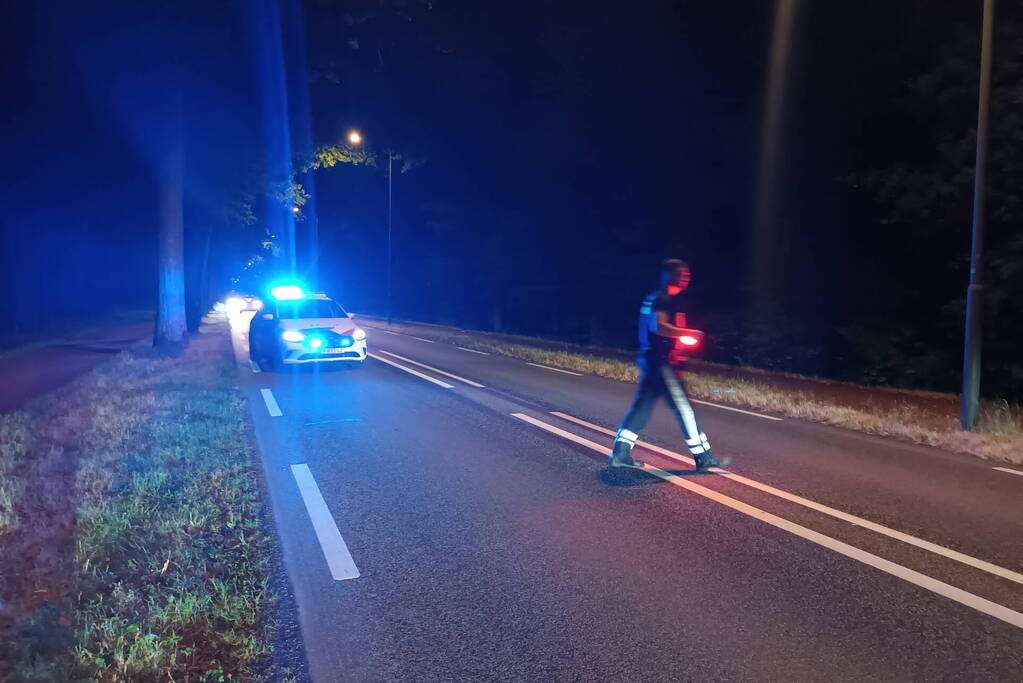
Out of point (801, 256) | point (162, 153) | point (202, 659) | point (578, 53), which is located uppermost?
point (578, 53)

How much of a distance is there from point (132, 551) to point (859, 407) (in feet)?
35.1

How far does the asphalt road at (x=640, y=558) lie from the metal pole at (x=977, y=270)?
1513 millimetres

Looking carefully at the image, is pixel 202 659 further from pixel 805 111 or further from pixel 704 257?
pixel 704 257

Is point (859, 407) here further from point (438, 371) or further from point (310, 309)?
point (310, 309)

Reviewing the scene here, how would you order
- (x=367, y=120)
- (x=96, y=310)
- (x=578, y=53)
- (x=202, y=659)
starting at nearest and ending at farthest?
(x=202, y=659) → (x=367, y=120) → (x=578, y=53) → (x=96, y=310)

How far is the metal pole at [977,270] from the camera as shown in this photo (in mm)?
9727

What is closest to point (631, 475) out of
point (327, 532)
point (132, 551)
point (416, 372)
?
point (327, 532)

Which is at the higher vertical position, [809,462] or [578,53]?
[578,53]

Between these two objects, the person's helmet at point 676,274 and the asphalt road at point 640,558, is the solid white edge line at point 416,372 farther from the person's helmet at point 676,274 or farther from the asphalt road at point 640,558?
the person's helmet at point 676,274

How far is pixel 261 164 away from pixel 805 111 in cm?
1561

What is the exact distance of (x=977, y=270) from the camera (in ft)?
32.9

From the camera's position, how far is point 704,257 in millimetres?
29594

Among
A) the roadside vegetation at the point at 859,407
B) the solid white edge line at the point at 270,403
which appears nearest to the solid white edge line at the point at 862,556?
the roadside vegetation at the point at 859,407

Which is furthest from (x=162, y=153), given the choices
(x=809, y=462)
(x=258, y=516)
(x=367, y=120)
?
(x=809, y=462)
